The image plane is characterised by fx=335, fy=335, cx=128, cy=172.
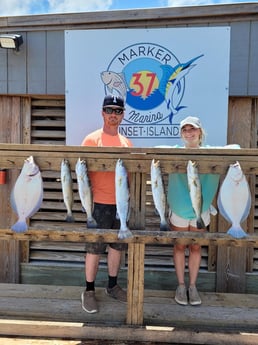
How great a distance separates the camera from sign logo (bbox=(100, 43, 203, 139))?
10.6 feet

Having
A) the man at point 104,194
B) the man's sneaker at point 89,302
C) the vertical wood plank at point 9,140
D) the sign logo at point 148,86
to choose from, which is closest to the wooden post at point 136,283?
the man at point 104,194

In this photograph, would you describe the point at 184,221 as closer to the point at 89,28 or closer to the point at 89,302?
the point at 89,302

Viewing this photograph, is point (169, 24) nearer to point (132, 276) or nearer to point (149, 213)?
point (149, 213)

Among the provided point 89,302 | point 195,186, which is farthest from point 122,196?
point 89,302

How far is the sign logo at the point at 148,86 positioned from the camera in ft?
10.6

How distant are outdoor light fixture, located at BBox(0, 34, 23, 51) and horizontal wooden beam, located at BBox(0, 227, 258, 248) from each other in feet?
5.94

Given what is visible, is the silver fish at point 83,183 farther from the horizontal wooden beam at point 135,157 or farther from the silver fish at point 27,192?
the silver fish at point 27,192

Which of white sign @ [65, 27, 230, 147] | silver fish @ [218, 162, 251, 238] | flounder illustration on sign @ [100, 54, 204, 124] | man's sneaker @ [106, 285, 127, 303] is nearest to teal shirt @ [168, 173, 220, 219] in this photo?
silver fish @ [218, 162, 251, 238]

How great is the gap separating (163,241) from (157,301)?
2.45 feet

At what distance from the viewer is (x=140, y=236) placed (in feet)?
8.27

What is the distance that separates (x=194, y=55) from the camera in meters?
3.20

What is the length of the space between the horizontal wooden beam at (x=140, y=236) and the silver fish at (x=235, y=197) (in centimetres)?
9

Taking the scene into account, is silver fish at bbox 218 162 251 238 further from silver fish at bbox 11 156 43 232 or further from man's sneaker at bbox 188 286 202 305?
silver fish at bbox 11 156 43 232

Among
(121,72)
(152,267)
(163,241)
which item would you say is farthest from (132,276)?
(121,72)
